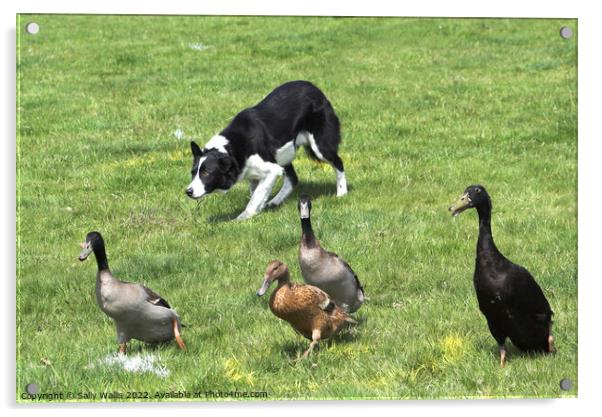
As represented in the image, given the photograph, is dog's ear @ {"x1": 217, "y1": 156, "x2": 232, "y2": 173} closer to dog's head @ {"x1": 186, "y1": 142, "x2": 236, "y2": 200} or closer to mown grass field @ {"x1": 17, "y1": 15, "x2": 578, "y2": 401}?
dog's head @ {"x1": 186, "y1": 142, "x2": 236, "y2": 200}

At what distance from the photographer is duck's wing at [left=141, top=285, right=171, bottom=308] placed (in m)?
7.28

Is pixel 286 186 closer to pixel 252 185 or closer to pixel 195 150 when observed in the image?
pixel 252 185

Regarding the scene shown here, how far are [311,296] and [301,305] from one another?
0.32 feet

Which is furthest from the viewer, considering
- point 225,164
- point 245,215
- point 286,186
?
point 286,186

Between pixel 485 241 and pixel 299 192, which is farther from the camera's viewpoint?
pixel 299 192

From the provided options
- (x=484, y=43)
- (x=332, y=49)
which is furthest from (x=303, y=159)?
(x=484, y=43)

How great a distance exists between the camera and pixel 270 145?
10984 mm

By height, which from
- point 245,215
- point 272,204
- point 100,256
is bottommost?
point 100,256

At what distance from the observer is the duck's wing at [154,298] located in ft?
23.9

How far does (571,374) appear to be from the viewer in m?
7.64

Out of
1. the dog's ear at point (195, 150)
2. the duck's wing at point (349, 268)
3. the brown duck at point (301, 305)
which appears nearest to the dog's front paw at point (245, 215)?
the dog's ear at point (195, 150)

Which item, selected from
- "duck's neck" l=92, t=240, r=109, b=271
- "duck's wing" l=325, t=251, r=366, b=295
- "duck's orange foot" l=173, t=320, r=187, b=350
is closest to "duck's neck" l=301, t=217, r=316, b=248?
"duck's wing" l=325, t=251, r=366, b=295

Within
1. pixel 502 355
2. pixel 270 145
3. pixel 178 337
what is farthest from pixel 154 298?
pixel 270 145

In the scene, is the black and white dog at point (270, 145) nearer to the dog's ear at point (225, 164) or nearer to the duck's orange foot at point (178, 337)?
the dog's ear at point (225, 164)
